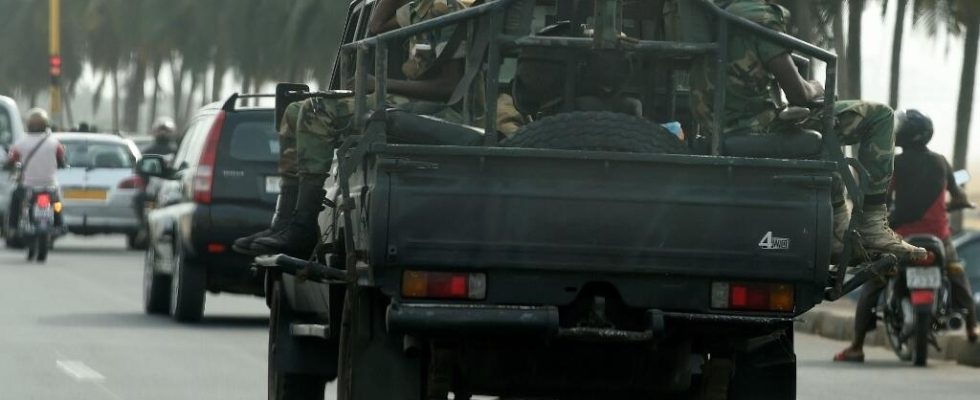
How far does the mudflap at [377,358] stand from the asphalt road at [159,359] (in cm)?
376

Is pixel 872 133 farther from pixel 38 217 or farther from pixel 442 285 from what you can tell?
pixel 38 217

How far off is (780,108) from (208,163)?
834 cm

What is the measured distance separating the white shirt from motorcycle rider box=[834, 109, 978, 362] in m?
13.4

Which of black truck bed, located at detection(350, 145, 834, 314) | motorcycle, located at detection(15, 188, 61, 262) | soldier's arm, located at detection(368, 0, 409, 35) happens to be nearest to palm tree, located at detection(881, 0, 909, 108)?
motorcycle, located at detection(15, 188, 61, 262)

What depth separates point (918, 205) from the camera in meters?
15.1

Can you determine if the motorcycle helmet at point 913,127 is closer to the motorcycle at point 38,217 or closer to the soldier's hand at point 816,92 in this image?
the soldier's hand at point 816,92

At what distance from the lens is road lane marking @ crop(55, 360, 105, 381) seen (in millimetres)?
13094

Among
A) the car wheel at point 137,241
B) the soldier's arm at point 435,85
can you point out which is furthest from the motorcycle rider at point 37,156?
the soldier's arm at point 435,85

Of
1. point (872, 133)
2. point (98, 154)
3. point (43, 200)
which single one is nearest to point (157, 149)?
point (98, 154)

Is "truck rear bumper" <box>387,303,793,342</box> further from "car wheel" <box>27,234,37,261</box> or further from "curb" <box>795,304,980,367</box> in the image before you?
"car wheel" <box>27,234,37,261</box>

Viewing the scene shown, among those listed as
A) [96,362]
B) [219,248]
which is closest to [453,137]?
[96,362]

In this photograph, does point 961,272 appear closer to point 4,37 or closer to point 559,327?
point 559,327

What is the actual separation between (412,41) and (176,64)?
89.5 meters

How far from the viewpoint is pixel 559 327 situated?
805 centimetres
